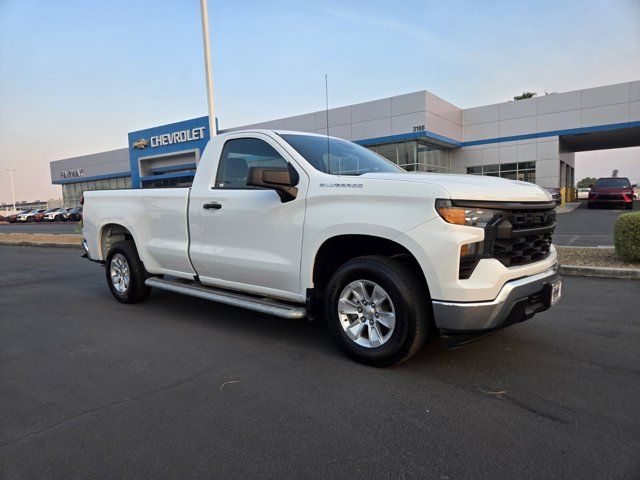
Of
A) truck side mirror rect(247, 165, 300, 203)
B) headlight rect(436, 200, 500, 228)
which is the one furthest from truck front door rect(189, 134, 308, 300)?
headlight rect(436, 200, 500, 228)

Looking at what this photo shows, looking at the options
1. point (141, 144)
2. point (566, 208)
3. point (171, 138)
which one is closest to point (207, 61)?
point (566, 208)

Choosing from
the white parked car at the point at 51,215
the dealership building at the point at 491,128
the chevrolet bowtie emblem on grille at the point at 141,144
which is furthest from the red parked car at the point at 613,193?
the white parked car at the point at 51,215

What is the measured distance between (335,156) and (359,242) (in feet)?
3.14

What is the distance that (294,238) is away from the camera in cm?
408

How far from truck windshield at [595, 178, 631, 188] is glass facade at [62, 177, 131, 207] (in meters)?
42.9

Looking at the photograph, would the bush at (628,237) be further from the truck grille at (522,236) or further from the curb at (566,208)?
the curb at (566,208)

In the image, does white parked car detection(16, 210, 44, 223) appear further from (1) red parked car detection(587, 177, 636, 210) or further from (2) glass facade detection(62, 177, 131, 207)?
(1) red parked car detection(587, 177, 636, 210)

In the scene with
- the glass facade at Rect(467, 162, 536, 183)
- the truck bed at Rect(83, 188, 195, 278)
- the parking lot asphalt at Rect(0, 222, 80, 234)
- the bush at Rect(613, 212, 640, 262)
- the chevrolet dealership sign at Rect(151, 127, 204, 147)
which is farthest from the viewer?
the chevrolet dealership sign at Rect(151, 127, 204, 147)

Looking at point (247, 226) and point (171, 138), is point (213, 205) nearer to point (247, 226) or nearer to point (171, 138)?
point (247, 226)

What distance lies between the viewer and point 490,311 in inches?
127

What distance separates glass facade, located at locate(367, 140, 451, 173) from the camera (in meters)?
30.1

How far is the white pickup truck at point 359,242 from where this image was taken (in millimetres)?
3254

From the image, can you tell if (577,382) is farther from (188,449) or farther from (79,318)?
(79,318)

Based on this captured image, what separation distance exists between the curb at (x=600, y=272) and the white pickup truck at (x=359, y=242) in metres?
3.55
